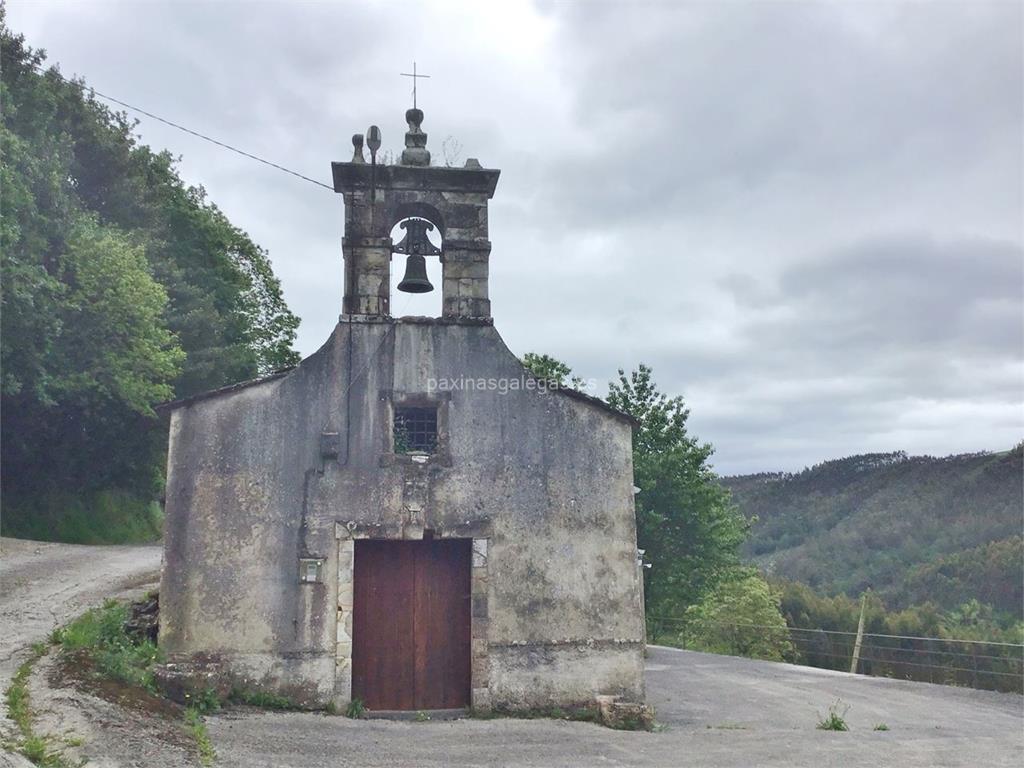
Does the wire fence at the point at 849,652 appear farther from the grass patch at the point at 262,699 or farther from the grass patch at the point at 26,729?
the grass patch at the point at 26,729

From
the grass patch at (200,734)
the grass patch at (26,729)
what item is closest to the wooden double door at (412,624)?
the grass patch at (200,734)

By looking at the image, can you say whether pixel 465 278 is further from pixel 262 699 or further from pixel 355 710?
pixel 262 699

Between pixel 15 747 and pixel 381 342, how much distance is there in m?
5.59

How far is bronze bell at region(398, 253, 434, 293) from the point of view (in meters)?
10.8

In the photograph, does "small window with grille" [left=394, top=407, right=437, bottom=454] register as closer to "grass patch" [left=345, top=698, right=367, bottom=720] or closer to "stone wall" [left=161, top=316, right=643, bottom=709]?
"stone wall" [left=161, top=316, right=643, bottom=709]

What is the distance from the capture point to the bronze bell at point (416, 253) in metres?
10.8

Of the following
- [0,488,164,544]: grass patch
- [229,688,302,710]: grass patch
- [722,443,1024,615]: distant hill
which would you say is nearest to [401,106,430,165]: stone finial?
[229,688,302,710]: grass patch

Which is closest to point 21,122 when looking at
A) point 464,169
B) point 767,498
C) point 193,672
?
point 464,169

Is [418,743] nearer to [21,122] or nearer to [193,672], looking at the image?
[193,672]

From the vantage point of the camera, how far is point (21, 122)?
71.8ft

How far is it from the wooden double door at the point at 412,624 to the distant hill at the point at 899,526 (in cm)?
6009

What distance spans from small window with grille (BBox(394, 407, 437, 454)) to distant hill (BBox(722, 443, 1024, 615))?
6060 centimetres

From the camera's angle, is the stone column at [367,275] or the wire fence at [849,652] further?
the wire fence at [849,652]

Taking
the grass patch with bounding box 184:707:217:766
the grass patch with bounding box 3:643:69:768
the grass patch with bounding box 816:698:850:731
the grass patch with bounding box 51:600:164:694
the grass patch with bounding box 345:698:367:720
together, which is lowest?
the grass patch with bounding box 816:698:850:731
